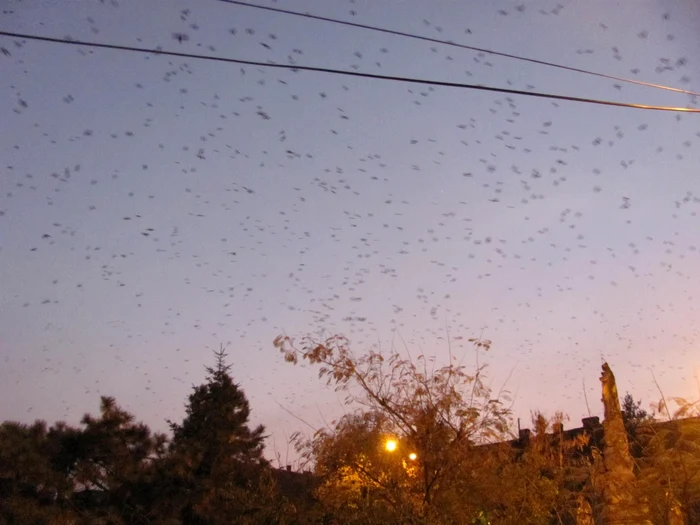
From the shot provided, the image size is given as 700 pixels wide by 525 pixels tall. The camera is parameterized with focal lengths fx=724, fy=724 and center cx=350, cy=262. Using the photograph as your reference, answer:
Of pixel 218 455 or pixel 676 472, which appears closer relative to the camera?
pixel 676 472

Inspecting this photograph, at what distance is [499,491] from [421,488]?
1446mm

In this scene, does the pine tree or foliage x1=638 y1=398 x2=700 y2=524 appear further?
the pine tree

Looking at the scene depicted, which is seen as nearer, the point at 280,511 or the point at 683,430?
the point at 683,430

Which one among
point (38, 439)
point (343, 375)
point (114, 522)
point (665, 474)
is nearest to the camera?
point (665, 474)

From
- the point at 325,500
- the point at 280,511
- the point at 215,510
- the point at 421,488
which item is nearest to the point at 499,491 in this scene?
the point at 421,488

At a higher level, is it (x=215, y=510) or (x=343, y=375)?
(x=343, y=375)

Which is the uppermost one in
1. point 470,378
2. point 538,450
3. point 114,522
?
point 470,378

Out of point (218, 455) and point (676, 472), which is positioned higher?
point (218, 455)

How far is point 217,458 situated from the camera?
23.8 m

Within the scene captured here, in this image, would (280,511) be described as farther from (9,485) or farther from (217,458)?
(217,458)

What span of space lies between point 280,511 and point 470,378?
488cm

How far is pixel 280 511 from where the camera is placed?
15086mm

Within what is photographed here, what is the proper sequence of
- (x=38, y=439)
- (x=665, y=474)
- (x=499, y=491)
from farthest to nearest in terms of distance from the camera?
(x=38, y=439)
(x=499, y=491)
(x=665, y=474)

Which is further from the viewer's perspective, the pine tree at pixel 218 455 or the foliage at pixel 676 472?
the pine tree at pixel 218 455
